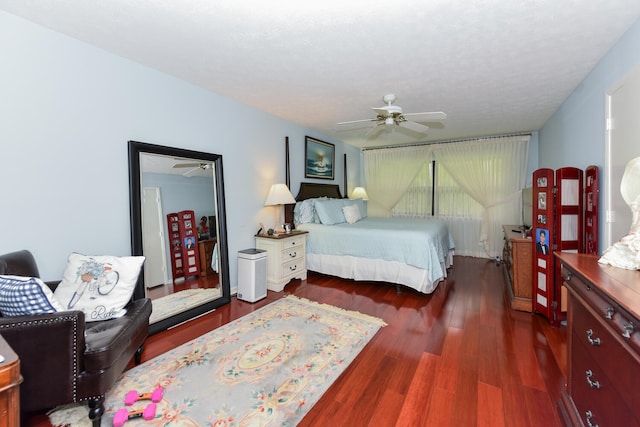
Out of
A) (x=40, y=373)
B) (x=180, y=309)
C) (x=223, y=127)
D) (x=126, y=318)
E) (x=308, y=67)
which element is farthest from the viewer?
(x=223, y=127)

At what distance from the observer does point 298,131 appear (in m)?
4.63

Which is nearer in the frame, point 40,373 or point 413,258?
point 40,373

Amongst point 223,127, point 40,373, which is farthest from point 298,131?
point 40,373

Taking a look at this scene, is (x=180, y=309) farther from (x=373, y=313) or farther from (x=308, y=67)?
(x=308, y=67)

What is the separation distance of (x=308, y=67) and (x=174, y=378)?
268 centimetres

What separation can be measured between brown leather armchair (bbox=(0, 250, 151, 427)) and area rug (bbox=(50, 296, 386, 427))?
9.3 inches

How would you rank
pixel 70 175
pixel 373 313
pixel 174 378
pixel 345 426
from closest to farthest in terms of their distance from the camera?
pixel 345 426
pixel 174 378
pixel 70 175
pixel 373 313

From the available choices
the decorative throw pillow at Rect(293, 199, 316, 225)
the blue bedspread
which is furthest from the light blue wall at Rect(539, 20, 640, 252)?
the decorative throw pillow at Rect(293, 199, 316, 225)

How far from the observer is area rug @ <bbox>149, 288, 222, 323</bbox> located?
8.71 ft

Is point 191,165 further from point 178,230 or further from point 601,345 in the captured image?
point 601,345

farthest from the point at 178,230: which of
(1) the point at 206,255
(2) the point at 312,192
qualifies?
(2) the point at 312,192

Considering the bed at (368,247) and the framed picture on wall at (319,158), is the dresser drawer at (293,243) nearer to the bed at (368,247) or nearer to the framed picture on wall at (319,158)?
the bed at (368,247)

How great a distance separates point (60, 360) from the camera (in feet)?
4.66

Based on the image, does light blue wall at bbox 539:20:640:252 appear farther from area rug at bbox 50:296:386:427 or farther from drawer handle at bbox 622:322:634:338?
area rug at bbox 50:296:386:427
